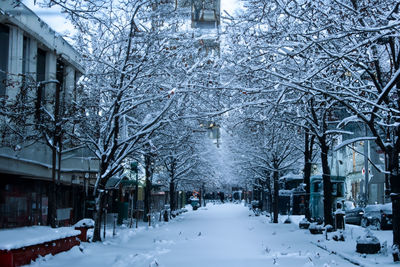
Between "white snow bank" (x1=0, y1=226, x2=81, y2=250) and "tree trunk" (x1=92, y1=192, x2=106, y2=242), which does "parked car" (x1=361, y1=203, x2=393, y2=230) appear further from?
"white snow bank" (x1=0, y1=226, x2=81, y2=250)

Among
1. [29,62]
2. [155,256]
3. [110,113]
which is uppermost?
[29,62]

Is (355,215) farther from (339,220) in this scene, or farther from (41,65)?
(41,65)

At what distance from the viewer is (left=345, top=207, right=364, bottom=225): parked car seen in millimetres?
30533

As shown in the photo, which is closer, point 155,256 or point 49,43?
point 155,256

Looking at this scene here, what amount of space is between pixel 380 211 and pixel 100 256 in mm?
17354

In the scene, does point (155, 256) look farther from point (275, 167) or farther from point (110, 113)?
point (275, 167)

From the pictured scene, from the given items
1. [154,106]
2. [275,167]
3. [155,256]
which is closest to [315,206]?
[275,167]

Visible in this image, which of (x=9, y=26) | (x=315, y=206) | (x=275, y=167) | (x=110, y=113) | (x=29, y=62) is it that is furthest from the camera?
(x=275, y=167)

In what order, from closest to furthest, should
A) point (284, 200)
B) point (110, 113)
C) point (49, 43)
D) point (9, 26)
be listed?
1. point (110, 113)
2. point (9, 26)
3. point (49, 43)
4. point (284, 200)

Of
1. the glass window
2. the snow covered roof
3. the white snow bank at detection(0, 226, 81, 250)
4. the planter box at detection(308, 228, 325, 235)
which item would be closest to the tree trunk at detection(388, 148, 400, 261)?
the white snow bank at detection(0, 226, 81, 250)

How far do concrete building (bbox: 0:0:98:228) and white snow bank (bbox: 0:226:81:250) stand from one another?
4873mm

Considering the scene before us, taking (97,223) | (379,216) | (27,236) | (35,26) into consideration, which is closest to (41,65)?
(35,26)

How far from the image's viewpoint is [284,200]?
48781 millimetres

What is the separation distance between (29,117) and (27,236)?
12776 mm
